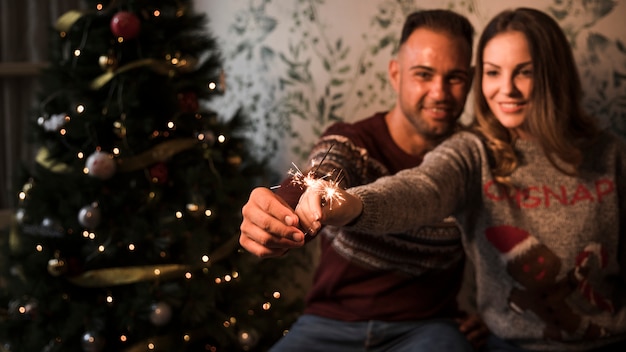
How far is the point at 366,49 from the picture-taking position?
2273 mm

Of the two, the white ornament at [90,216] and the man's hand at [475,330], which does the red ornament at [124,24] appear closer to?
the white ornament at [90,216]

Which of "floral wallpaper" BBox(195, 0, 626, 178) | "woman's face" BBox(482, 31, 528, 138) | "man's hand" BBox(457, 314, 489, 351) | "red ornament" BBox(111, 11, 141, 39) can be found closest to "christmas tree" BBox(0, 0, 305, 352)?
"red ornament" BBox(111, 11, 141, 39)

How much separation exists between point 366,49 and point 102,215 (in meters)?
0.96

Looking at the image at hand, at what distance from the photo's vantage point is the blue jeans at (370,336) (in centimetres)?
164

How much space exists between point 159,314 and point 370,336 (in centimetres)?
59

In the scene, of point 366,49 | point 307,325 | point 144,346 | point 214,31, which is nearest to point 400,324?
point 307,325

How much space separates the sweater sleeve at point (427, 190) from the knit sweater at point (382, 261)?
170 mm

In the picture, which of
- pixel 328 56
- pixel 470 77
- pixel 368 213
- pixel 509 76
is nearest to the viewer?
pixel 368 213

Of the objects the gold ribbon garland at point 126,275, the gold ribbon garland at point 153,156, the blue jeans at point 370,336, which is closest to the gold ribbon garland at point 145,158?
the gold ribbon garland at point 153,156

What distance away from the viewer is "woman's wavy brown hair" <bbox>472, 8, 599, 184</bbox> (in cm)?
152

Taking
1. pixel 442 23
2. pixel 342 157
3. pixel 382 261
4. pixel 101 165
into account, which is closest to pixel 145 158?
pixel 101 165

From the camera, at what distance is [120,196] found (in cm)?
191

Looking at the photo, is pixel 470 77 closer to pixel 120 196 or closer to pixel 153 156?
pixel 153 156

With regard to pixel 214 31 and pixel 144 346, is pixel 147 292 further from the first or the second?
pixel 214 31
